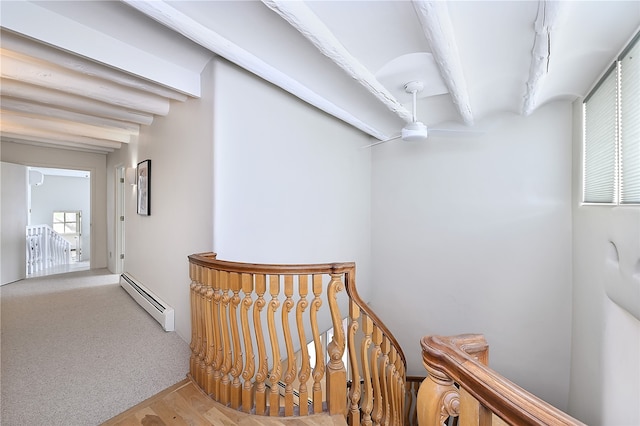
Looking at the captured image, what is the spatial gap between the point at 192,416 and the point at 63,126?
4002 mm

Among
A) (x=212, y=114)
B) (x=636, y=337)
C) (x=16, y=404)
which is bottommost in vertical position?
(x=16, y=404)

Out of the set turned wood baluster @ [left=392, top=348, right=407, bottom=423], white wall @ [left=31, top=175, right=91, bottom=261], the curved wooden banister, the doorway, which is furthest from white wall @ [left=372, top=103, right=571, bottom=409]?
white wall @ [left=31, top=175, right=91, bottom=261]

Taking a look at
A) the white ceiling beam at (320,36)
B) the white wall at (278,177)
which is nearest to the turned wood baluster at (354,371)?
the white wall at (278,177)

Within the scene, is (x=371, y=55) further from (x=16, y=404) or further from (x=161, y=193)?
(x=16, y=404)

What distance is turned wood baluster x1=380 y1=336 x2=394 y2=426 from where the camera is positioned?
78.0 inches

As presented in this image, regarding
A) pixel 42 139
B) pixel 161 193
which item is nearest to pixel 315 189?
pixel 161 193

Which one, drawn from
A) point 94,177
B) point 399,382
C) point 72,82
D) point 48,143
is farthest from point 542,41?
point 94,177

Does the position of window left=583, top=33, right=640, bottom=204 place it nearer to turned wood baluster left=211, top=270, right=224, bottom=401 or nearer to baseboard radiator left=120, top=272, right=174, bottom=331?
turned wood baluster left=211, top=270, right=224, bottom=401

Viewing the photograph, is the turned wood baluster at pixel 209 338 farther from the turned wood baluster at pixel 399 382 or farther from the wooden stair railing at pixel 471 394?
the wooden stair railing at pixel 471 394

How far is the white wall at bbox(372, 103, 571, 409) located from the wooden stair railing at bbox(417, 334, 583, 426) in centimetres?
348

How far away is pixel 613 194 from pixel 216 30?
11.0 ft

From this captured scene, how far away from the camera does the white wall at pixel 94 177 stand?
483cm

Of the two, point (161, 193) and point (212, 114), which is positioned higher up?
point (212, 114)

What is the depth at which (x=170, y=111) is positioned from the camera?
3.07 meters
